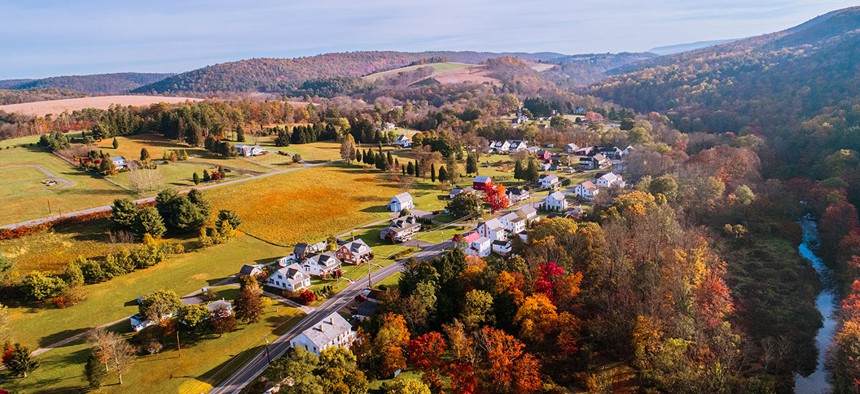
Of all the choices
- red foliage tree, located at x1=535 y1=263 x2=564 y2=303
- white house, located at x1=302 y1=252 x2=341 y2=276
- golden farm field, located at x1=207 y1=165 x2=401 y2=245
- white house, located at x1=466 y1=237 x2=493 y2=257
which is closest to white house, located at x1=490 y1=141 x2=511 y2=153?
golden farm field, located at x1=207 y1=165 x2=401 y2=245

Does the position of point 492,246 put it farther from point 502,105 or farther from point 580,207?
point 502,105

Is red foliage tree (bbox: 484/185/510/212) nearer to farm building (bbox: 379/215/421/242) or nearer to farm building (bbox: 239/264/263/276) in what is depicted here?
farm building (bbox: 379/215/421/242)

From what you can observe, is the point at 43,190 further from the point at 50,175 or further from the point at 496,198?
the point at 496,198

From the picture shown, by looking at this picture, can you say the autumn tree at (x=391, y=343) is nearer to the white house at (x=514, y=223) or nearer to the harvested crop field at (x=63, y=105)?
the white house at (x=514, y=223)

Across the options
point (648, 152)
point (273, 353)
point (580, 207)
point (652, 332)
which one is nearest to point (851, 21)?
point (648, 152)

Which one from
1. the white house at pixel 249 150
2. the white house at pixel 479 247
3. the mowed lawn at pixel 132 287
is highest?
the white house at pixel 249 150

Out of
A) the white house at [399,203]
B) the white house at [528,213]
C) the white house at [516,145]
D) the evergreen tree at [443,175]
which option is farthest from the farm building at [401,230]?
the white house at [516,145]
